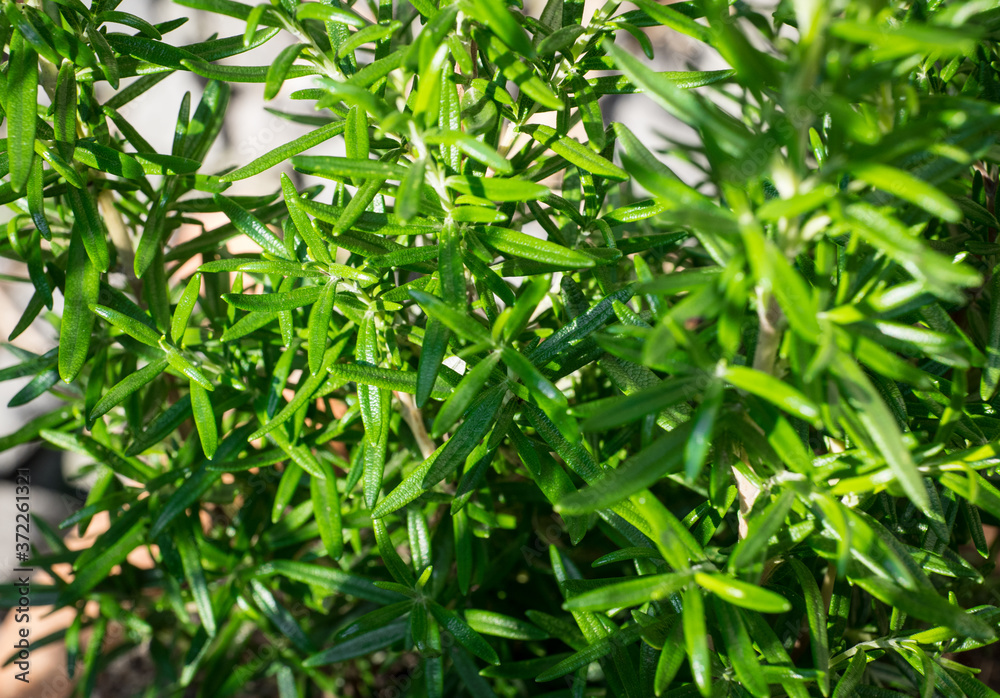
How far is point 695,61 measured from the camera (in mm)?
1459

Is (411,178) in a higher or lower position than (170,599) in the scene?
higher

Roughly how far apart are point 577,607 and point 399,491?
0.21 meters

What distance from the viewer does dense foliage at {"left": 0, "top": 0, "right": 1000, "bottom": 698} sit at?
1.36ft

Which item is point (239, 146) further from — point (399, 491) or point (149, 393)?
point (399, 491)

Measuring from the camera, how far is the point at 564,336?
62 centimetres

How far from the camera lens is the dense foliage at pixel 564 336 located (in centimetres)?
41

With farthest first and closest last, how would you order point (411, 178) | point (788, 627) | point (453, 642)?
point (453, 642)
point (788, 627)
point (411, 178)

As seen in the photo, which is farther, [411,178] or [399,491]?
[399,491]

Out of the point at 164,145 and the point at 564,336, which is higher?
the point at 164,145

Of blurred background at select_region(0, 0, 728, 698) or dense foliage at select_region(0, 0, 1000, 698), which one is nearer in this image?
dense foliage at select_region(0, 0, 1000, 698)

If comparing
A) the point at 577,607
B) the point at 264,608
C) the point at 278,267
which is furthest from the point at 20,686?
the point at 577,607

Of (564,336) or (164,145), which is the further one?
(164,145)

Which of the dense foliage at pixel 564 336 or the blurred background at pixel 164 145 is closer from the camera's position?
the dense foliage at pixel 564 336

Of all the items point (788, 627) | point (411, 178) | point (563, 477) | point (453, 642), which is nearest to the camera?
point (411, 178)
